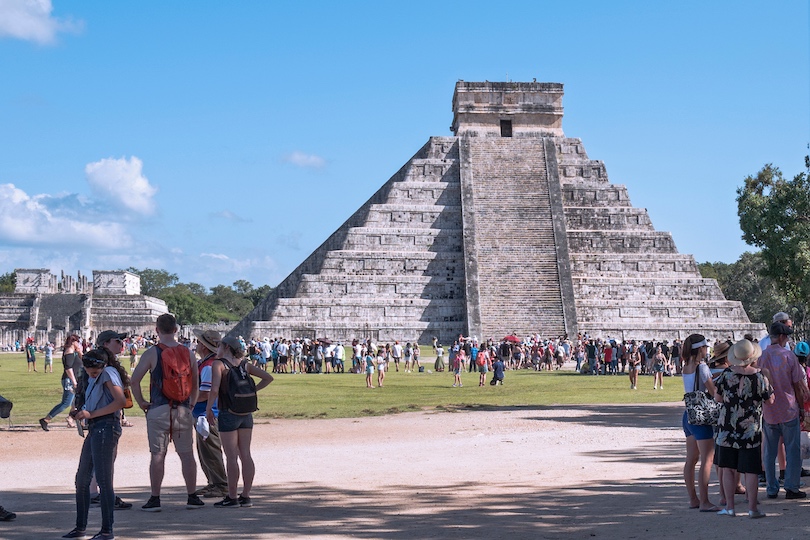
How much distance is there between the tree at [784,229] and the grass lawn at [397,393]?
3.76m

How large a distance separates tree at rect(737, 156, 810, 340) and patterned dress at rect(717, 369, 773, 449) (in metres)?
17.2

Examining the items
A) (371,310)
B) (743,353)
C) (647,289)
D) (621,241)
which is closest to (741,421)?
(743,353)

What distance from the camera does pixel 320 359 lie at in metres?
32.8

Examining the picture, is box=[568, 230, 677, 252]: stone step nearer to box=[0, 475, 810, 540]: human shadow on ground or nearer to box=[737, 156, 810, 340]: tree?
box=[737, 156, 810, 340]: tree

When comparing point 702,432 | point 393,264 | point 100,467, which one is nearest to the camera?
point 100,467

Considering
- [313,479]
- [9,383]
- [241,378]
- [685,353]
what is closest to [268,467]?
[313,479]

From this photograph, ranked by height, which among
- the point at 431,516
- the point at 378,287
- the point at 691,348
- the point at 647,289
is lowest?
the point at 431,516

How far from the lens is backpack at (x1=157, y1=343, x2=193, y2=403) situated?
26.6 feet

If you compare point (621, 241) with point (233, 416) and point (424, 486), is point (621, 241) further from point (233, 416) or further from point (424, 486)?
point (233, 416)

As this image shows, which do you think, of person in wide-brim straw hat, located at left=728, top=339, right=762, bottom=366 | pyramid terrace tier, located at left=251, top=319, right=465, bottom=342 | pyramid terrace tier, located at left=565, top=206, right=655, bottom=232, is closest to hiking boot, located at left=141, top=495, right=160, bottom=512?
person in wide-brim straw hat, located at left=728, top=339, right=762, bottom=366

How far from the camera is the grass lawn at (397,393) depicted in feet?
60.3

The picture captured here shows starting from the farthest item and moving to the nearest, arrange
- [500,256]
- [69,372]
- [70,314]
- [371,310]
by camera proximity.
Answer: [70,314], [500,256], [371,310], [69,372]

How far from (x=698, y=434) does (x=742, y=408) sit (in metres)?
0.48

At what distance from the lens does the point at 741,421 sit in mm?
7805
